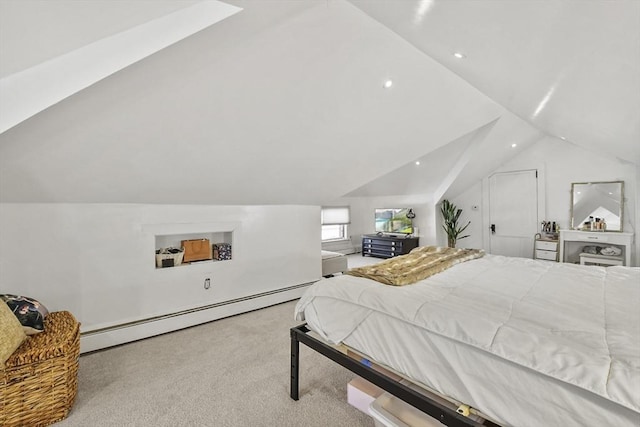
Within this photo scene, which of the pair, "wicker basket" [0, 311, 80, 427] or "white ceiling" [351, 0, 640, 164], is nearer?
"white ceiling" [351, 0, 640, 164]

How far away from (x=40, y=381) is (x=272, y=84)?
7.69 feet

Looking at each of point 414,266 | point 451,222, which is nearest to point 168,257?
point 414,266

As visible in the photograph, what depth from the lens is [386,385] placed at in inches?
63.2

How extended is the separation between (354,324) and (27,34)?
202 centimetres

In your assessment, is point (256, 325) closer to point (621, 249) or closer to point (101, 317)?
point (101, 317)

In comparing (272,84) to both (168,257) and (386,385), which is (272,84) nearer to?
(386,385)

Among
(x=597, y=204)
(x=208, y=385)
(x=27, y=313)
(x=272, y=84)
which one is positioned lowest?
(x=208, y=385)

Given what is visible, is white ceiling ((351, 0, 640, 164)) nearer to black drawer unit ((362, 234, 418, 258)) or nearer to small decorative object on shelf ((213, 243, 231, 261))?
small decorative object on shelf ((213, 243, 231, 261))

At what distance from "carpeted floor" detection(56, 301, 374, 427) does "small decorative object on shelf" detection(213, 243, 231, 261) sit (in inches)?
A: 34.9

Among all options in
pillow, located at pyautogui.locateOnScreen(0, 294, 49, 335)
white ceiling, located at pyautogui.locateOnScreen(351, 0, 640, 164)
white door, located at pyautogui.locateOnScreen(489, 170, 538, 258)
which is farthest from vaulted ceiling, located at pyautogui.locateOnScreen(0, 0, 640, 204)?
white door, located at pyautogui.locateOnScreen(489, 170, 538, 258)

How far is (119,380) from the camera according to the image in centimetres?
228

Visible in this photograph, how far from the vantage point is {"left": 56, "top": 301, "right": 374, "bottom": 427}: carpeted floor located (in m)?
1.89

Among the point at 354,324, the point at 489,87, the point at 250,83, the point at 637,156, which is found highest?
the point at 489,87

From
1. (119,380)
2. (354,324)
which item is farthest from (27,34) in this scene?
(119,380)
